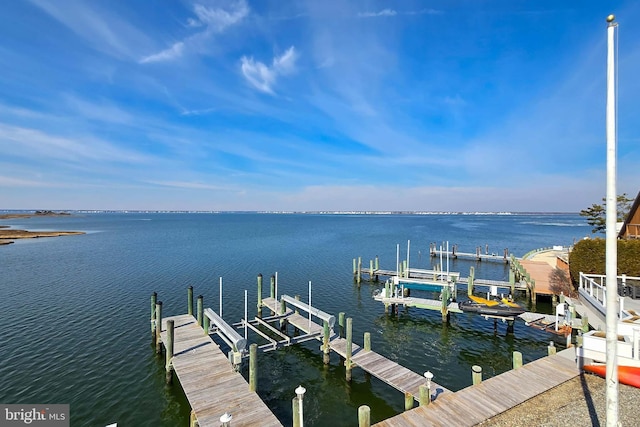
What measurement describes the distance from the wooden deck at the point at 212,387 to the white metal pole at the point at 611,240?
29.7 feet

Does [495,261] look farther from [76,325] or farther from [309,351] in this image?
[76,325]

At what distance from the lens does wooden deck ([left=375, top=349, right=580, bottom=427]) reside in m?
9.48

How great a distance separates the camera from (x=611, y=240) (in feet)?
21.1

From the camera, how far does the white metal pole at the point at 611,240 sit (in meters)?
6.38

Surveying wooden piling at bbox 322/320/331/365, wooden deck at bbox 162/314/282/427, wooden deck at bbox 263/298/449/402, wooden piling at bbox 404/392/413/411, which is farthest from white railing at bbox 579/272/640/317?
wooden deck at bbox 162/314/282/427

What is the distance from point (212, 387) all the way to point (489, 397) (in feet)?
33.8

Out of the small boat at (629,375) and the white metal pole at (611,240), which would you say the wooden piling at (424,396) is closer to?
the white metal pole at (611,240)

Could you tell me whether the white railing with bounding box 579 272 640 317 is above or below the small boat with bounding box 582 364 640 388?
above

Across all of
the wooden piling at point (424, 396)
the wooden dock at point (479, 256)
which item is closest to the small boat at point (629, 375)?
the wooden piling at point (424, 396)

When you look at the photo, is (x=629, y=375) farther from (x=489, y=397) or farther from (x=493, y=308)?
(x=493, y=308)

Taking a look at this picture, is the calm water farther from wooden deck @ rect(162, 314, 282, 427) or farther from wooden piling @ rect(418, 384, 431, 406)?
wooden piling @ rect(418, 384, 431, 406)

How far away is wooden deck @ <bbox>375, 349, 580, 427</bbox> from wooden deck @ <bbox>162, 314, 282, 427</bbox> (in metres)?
4.58

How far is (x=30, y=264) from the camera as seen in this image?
41.6m

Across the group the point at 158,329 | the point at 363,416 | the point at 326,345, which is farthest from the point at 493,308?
the point at 158,329
